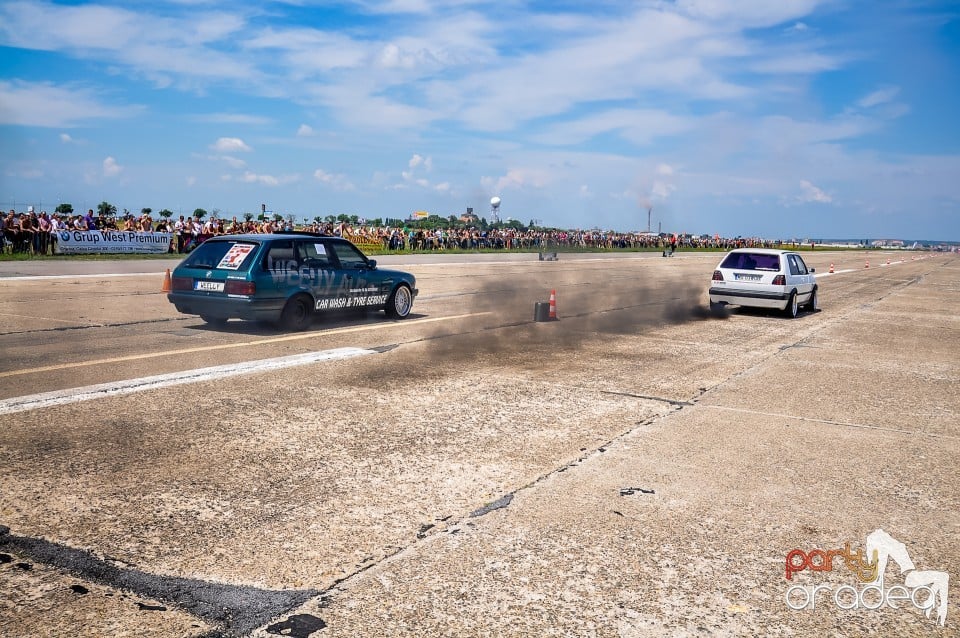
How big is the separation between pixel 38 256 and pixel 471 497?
2691 cm

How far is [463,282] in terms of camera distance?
2341 cm

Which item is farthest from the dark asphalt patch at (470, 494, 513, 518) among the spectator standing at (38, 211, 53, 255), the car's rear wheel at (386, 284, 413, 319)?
the spectator standing at (38, 211, 53, 255)

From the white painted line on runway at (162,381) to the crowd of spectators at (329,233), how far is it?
2117 cm

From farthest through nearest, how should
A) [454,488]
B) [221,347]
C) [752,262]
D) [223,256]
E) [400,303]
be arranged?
[752,262] < [400,303] < [223,256] < [221,347] < [454,488]

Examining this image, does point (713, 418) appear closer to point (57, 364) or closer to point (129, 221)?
point (57, 364)

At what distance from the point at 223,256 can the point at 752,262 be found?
440 inches

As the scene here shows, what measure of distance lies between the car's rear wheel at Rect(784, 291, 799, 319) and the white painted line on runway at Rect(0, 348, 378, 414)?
404 inches

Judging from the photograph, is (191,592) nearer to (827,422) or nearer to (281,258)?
(827,422)

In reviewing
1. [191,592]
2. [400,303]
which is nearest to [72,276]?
[400,303]

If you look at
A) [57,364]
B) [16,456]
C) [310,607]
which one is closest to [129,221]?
[57,364]

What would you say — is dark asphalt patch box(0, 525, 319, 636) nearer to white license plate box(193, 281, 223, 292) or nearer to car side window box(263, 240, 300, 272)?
white license plate box(193, 281, 223, 292)

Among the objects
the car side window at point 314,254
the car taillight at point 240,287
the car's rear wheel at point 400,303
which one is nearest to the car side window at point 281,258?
the car side window at point 314,254

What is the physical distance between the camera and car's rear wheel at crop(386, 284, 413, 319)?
13562 millimetres

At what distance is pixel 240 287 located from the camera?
10805mm
